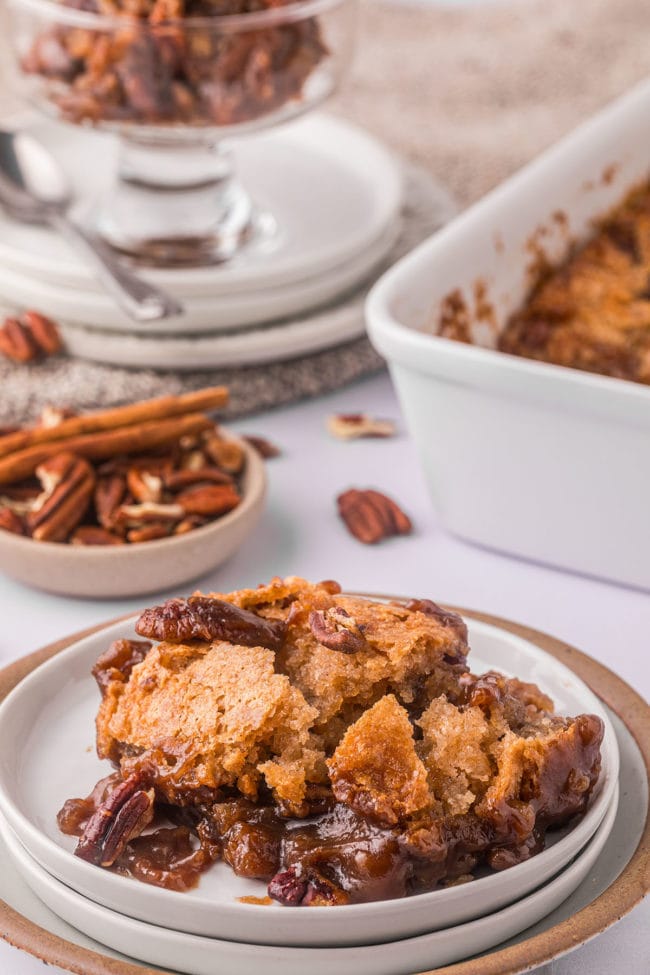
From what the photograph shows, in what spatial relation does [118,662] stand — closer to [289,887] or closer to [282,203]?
[289,887]

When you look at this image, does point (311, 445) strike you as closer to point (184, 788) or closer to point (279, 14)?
point (279, 14)

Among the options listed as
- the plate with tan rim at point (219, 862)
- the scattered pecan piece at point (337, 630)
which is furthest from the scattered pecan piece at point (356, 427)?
the scattered pecan piece at point (337, 630)

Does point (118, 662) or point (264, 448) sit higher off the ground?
point (118, 662)

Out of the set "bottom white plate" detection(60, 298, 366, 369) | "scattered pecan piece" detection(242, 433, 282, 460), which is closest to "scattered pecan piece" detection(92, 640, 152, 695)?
"scattered pecan piece" detection(242, 433, 282, 460)

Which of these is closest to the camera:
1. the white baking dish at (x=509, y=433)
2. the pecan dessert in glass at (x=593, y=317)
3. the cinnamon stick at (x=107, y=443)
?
the white baking dish at (x=509, y=433)

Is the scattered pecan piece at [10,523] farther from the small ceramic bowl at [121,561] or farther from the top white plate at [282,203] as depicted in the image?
the top white plate at [282,203]

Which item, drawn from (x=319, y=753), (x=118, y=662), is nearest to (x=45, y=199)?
(x=118, y=662)
